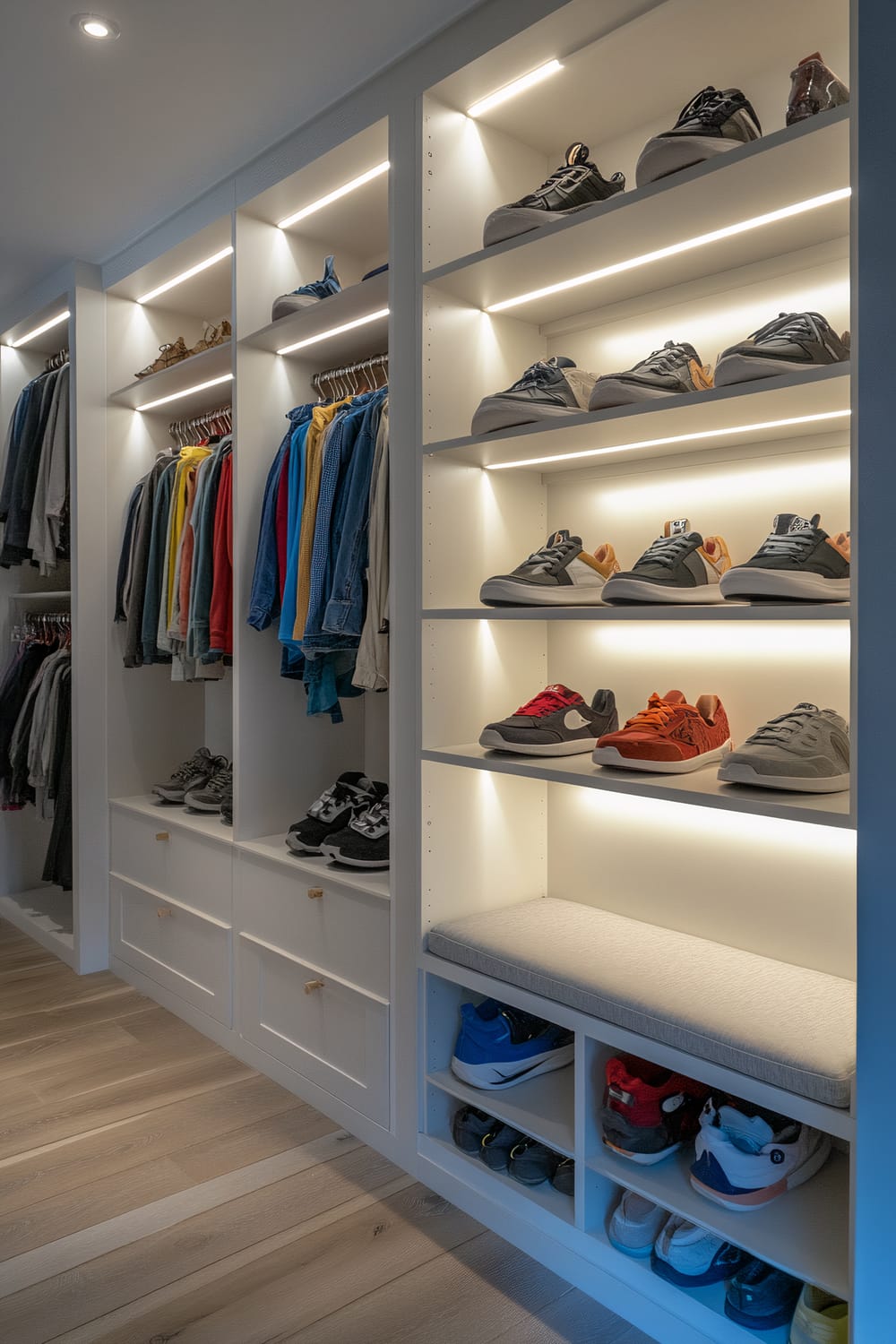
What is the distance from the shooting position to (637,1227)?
1.69 meters

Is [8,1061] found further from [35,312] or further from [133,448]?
[35,312]

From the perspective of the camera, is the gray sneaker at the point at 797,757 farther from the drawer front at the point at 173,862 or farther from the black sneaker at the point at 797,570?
the drawer front at the point at 173,862

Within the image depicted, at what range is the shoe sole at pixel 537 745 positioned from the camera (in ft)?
6.18

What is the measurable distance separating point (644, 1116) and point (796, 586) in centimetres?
96

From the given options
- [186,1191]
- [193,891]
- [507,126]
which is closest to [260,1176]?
[186,1191]

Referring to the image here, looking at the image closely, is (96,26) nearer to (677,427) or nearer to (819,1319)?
(677,427)

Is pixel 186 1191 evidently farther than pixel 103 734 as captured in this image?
No

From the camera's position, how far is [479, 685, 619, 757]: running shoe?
1.90 meters

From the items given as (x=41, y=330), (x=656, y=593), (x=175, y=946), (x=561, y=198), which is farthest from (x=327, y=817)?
(x=41, y=330)

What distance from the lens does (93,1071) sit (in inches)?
103

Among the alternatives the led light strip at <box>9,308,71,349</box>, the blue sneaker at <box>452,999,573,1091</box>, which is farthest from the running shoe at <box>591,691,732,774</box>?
the led light strip at <box>9,308,71,349</box>

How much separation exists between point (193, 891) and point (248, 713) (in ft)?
2.05

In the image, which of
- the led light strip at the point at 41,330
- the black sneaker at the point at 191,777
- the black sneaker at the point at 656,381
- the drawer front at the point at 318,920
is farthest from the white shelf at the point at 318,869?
the led light strip at the point at 41,330

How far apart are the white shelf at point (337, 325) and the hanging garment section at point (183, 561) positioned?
32 centimetres
